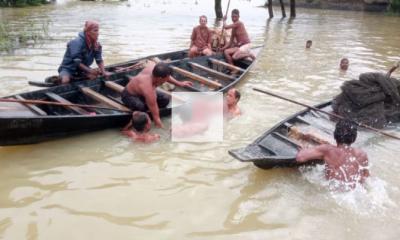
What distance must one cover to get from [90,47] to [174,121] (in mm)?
1947

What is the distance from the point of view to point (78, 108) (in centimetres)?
608

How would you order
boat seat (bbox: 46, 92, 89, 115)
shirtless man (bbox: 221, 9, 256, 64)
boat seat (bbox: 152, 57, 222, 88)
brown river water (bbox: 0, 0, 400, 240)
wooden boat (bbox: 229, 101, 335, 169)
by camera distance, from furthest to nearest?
shirtless man (bbox: 221, 9, 256, 64), boat seat (bbox: 152, 57, 222, 88), boat seat (bbox: 46, 92, 89, 115), wooden boat (bbox: 229, 101, 335, 169), brown river water (bbox: 0, 0, 400, 240)

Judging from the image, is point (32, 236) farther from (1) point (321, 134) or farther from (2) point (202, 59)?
(2) point (202, 59)

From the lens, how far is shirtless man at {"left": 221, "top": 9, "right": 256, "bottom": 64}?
946 centimetres

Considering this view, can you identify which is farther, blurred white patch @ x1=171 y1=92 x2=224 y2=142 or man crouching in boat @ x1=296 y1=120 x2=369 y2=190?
blurred white patch @ x1=171 y1=92 x2=224 y2=142

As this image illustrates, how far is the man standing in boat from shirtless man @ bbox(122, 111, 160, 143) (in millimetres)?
1468

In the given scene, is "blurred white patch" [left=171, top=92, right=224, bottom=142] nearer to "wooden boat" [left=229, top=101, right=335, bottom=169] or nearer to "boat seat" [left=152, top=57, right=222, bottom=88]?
"boat seat" [left=152, top=57, right=222, bottom=88]

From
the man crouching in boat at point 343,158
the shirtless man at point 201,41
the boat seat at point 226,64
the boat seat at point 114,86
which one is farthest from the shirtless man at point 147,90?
the shirtless man at point 201,41

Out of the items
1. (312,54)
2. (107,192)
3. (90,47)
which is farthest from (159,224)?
(312,54)

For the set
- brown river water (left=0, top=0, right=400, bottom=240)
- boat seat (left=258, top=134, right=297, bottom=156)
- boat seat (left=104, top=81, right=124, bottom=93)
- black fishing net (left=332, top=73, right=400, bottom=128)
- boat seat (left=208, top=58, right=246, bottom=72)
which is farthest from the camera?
boat seat (left=208, top=58, right=246, bottom=72)

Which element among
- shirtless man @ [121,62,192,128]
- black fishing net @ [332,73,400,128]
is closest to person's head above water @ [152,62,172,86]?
shirtless man @ [121,62,192,128]

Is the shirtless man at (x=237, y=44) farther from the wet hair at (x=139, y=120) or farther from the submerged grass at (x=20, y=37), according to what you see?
the submerged grass at (x=20, y=37)

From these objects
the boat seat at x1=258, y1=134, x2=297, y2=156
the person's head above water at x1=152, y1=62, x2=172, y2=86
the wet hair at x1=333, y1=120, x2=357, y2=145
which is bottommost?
the boat seat at x1=258, y1=134, x2=297, y2=156

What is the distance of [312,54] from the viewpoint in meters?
12.4
